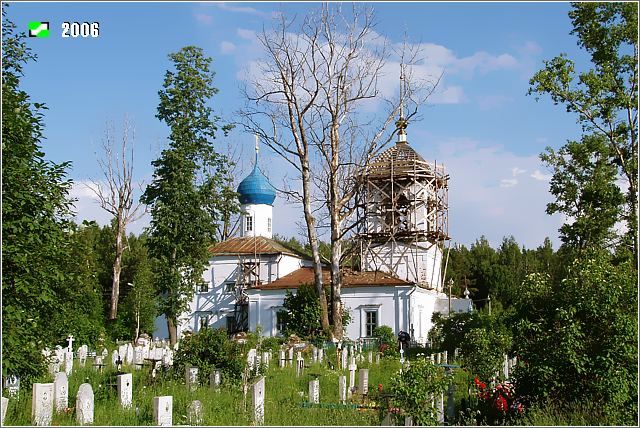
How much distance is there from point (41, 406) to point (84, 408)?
0.65m

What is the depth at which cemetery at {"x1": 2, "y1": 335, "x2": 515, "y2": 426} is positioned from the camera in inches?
435

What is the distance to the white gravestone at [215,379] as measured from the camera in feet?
52.5

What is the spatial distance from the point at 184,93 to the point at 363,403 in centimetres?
2290

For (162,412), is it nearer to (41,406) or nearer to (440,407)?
(41,406)

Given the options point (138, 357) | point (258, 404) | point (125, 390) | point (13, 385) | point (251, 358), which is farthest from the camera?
point (138, 357)

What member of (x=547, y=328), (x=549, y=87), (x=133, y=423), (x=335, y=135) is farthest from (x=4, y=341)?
(x=335, y=135)

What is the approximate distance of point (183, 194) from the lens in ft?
109

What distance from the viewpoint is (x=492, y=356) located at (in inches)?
701

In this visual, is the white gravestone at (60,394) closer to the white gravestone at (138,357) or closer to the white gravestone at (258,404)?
the white gravestone at (258,404)

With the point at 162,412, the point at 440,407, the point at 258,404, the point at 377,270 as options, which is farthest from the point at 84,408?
the point at 377,270

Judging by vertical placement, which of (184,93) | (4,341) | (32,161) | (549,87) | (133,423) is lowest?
(133,423)

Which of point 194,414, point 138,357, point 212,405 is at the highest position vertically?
point 138,357

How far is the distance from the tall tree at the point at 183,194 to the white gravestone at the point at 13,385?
19759 mm

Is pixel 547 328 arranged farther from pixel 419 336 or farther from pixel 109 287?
pixel 109 287
